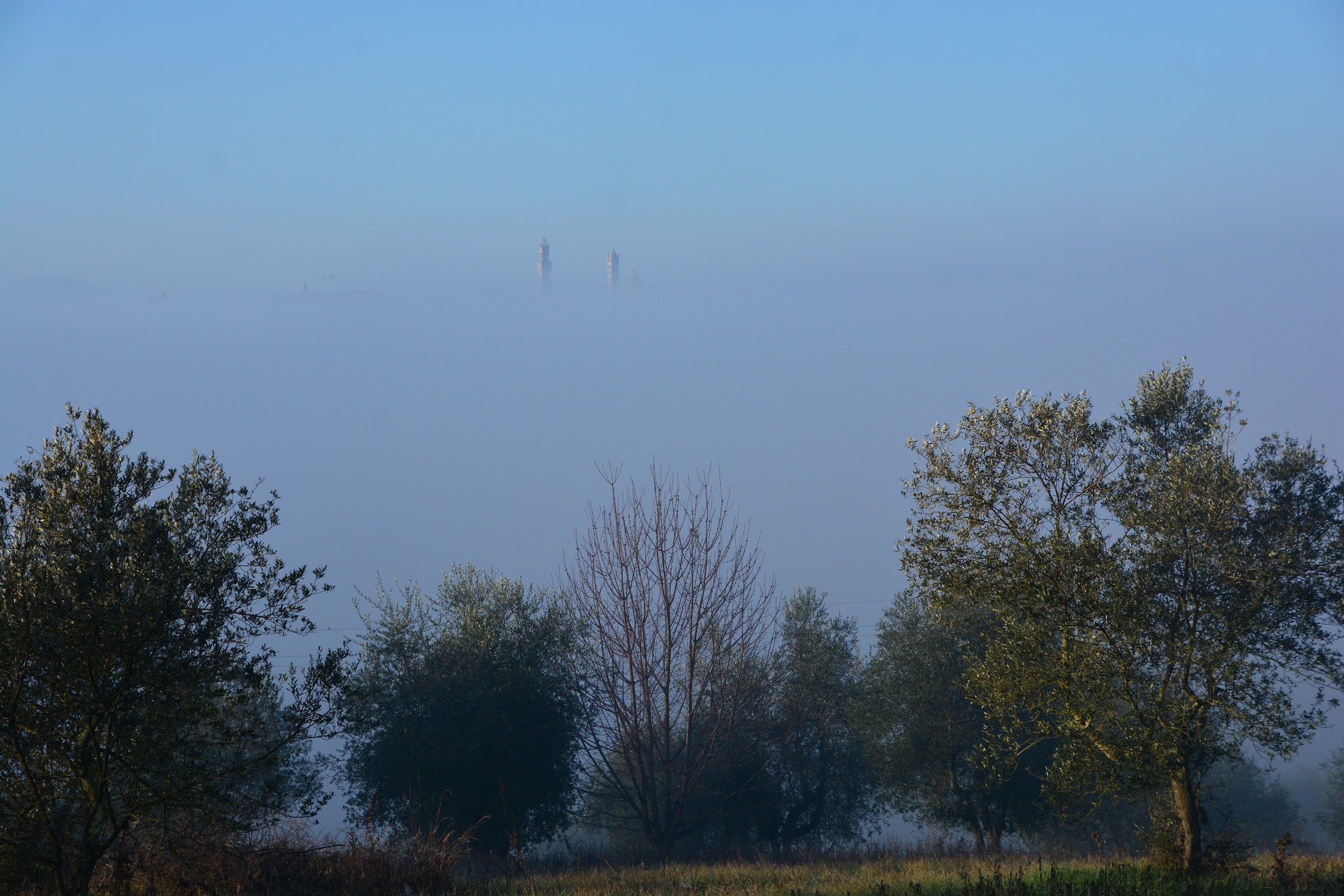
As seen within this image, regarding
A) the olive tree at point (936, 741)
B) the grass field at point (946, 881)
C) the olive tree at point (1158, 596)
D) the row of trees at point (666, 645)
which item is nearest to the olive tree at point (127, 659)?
the row of trees at point (666, 645)

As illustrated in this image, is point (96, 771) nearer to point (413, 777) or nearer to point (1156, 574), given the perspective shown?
point (1156, 574)

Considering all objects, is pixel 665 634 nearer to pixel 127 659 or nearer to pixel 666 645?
pixel 666 645

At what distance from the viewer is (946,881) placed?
50.5ft

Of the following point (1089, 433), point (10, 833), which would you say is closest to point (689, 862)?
point (1089, 433)

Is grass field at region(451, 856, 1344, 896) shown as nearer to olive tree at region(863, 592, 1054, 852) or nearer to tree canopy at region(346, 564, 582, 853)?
tree canopy at region(346, 564, 582, 853)

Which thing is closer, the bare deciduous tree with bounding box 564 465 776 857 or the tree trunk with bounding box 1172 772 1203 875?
the tree trunk with bounding box 1172 772 1203 875

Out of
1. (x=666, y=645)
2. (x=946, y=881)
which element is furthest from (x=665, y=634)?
(x=946, y=881)

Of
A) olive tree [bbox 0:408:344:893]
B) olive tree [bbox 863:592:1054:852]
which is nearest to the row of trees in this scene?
olive tree [bbox 0:408:344:893]

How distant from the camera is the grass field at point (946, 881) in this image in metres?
13.5

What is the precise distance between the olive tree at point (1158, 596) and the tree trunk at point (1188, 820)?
30 mm

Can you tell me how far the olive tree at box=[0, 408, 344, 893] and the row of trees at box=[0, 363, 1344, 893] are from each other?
0.04m

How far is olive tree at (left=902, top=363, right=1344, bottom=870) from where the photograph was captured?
15.7 metres

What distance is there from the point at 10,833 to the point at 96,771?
1.10m

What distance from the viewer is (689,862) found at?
24984 mm
